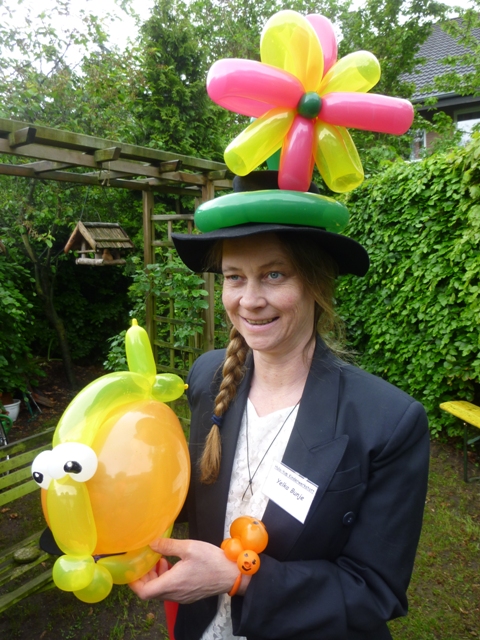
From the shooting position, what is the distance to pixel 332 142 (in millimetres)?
1175

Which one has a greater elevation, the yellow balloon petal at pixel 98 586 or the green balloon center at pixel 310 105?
the green balloon center at pixel 310 105

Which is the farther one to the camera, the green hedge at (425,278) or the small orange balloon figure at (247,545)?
the green hedge at (425,278)

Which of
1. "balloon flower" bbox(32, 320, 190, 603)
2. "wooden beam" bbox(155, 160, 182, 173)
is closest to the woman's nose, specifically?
"balloon flower" bbox(32, 320, 190, 603)

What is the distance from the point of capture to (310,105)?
1122 millimetres

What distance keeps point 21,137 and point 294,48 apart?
2.70m

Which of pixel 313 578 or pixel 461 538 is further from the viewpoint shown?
pixel 461 538

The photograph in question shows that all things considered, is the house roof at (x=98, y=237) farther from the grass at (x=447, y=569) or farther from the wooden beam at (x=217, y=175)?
the grass at (x=447, y=569)

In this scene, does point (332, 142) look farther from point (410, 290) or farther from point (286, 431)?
point (410, 290)

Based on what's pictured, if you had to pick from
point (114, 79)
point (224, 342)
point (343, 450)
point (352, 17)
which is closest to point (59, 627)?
point (343, 450)

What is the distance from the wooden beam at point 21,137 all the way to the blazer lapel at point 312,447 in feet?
9.33

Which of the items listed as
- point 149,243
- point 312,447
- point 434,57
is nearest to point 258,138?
point 312,447

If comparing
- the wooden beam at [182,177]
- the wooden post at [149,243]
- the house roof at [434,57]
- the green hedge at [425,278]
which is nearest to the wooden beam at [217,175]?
the wooden beam at [182,177]

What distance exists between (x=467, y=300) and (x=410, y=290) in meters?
0.76

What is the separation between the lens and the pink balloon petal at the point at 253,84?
1.08 meters
